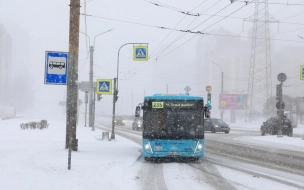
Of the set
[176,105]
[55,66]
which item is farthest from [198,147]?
[55,66]

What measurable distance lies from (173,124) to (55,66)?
4.85 meters

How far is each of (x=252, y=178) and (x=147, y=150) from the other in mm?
4609

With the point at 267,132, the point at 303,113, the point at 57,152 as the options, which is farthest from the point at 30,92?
the point at 57,152

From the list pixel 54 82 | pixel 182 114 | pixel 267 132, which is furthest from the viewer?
pixel 267 132

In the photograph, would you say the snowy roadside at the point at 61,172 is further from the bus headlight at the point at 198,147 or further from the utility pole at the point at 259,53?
the utility pole at the point at 259,53

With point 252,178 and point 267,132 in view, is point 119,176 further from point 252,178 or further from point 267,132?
point 267,132

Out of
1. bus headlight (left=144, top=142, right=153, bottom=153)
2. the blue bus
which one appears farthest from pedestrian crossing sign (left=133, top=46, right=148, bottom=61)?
bus headlight (left=144, top=142, right=153, bottom=153)

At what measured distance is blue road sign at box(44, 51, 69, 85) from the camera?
1119 cm

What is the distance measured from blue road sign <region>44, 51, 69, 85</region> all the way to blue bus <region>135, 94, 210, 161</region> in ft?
13.1

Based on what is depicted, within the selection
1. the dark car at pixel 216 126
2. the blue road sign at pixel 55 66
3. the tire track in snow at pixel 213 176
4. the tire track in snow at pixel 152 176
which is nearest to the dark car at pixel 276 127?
the dark car at pixel 216 126

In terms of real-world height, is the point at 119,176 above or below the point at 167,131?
below

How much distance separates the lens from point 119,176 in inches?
403

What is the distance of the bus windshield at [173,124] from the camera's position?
46.2ft

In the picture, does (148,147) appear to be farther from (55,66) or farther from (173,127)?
(55,66)
